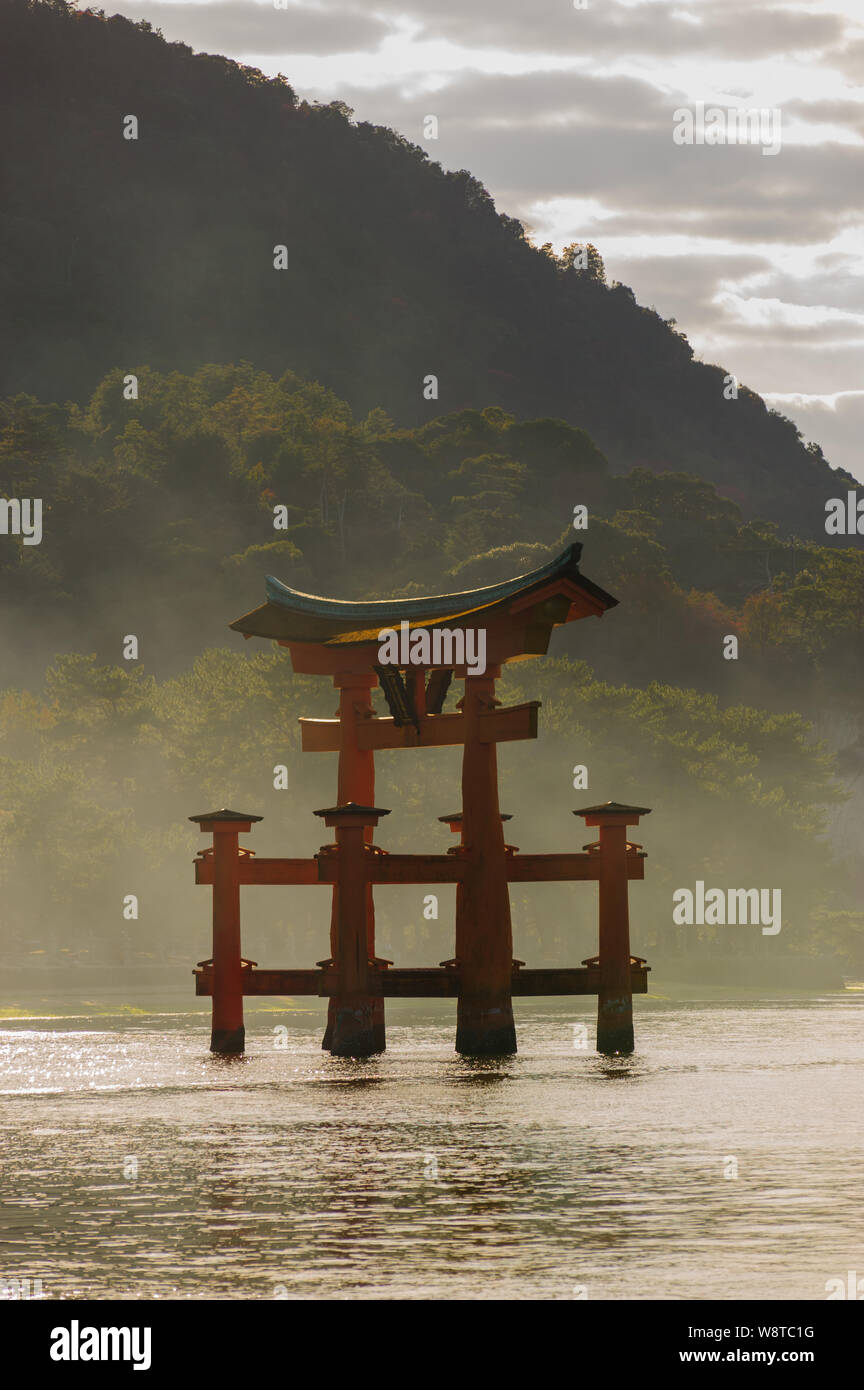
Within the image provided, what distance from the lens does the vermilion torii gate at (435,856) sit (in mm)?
31500

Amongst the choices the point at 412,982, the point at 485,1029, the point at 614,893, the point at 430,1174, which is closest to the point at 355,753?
the point at 412,982

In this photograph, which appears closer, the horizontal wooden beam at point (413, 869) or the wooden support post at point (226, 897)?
the horizontal wooden beam at point (413, 869)

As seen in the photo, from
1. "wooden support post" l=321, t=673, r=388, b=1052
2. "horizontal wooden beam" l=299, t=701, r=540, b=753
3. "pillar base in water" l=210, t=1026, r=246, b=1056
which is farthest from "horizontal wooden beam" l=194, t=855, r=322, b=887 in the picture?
"pillar base in water" l=210, t=1026, r=246, b=1056

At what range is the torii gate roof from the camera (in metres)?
31.1

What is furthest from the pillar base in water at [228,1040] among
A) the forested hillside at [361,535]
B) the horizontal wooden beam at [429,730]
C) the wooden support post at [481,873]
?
the forested hillside at [361,535]

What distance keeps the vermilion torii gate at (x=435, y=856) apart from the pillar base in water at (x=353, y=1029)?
0.04 m

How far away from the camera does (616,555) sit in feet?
417

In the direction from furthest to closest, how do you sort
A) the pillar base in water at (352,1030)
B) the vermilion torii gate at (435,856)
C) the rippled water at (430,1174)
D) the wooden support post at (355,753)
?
1. the wooden support post at (355,753)
2. the pillar base in water at (352,1030)
3. the vermilion torii gate at (435,856)
4. the rippled water at (430,1174)

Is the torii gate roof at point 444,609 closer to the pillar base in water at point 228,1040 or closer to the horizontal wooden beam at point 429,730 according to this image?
the horizontal wooden beam at point 429,730

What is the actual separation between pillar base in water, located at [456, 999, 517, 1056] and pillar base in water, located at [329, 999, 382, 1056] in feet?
5.29

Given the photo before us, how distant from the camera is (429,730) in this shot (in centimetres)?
3350

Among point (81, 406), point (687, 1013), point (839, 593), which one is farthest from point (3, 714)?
point (81, 406)

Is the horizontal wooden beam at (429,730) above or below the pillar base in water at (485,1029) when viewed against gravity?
above
